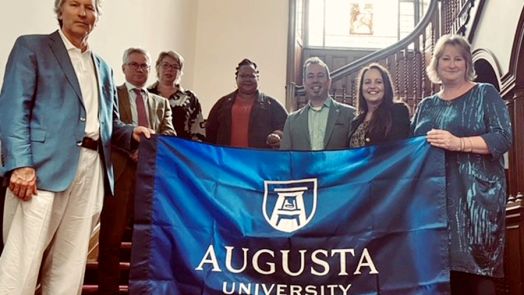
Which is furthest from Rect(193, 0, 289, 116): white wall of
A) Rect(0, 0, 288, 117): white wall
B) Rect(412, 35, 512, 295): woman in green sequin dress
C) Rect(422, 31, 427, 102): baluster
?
Rect(412, 35, 512, 295): woman in green sequin dress

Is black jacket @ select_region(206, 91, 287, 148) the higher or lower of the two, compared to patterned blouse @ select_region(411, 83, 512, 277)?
higher

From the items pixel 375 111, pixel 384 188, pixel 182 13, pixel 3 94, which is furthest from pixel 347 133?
pixel 182 13

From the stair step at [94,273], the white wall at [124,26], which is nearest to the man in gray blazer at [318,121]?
the stair step at [94,273]

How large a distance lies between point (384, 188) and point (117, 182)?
1266 millimetres

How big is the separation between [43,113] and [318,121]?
145cm

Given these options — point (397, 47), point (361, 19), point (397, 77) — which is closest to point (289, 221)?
point (397, 77)

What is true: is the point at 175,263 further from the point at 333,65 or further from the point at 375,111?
the point at 333,65

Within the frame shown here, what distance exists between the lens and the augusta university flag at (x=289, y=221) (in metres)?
2.34

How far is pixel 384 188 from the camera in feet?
8.09

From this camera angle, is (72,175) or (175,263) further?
(175,263)

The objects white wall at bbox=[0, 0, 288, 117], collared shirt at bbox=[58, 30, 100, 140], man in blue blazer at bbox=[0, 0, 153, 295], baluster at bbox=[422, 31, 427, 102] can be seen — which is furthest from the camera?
white wall at bbox=[0, 0, 288, 117]

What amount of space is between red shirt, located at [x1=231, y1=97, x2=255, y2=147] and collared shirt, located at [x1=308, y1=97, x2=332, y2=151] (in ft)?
1.68

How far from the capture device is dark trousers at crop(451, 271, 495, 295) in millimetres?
2293

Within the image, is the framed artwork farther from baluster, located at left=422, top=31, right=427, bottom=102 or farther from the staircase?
the staircase
